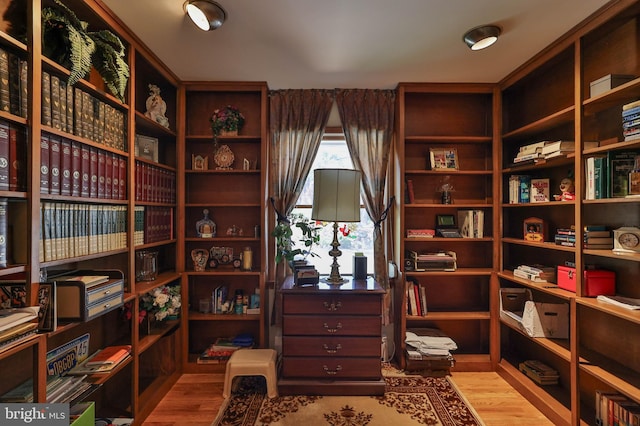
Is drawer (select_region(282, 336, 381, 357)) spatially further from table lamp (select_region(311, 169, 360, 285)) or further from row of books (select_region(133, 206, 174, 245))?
row of books (select_region(133, 206, 174, 245))

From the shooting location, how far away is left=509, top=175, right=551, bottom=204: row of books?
227 cm

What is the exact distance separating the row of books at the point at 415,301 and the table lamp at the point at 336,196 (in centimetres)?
88

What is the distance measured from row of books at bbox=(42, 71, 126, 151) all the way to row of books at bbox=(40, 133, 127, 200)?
7 cm

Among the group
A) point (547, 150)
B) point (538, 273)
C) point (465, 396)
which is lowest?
point (465, 396)

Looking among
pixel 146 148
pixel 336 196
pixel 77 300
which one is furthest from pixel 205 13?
pixel 77 300

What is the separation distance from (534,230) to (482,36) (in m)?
1.46

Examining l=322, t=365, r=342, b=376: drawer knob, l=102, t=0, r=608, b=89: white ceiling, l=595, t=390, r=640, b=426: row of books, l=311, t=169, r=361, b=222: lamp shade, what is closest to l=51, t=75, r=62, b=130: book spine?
l=102, t=0, r=608, b=89: white ceiling

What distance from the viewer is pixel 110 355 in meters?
1.76

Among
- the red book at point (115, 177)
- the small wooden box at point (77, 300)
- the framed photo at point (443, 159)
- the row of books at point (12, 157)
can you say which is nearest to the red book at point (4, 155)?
the row of books at point (12, 157)

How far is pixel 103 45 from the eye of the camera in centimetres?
158

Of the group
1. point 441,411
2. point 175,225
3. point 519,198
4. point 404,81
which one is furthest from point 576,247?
point 175,225

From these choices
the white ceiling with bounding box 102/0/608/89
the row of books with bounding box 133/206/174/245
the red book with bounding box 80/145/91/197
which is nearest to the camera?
the red book with bounding box 80/145/91/197

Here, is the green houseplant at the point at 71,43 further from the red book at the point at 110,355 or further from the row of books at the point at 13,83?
the red book at the point at 110,355

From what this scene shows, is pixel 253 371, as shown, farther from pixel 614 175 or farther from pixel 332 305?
pixel 614 175
